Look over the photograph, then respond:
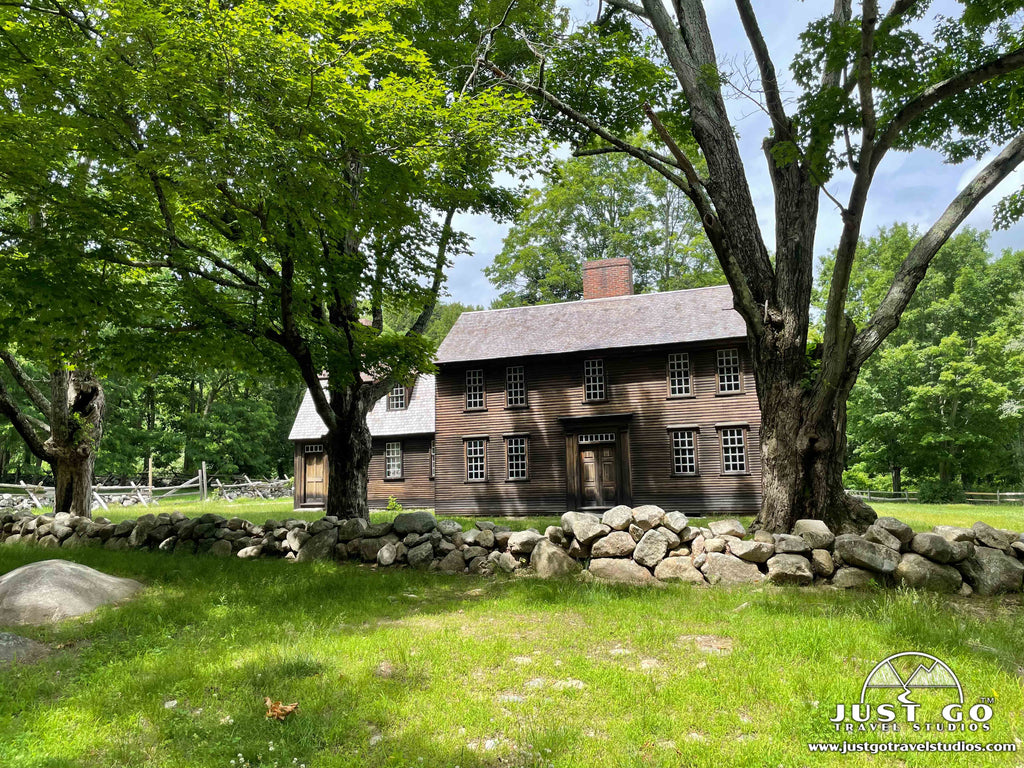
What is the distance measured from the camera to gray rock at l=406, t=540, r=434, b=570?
892cm

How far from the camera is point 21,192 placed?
767cm

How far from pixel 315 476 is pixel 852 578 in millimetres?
24455

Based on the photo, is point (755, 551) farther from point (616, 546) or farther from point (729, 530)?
point (616, 546)

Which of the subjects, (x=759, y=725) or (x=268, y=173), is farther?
(x=268, y=173)

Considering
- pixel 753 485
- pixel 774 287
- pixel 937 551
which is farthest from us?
pixel 753 485

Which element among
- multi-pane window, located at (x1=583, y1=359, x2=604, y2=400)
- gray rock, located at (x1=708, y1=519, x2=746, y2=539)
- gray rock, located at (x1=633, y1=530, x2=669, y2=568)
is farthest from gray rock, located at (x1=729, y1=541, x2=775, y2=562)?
multi-pane window, located at (x1=583, y1=359, x2=604, y2=400)

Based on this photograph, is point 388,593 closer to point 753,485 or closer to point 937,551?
point 937,551

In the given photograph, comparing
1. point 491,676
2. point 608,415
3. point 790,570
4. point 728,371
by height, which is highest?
point 728,371

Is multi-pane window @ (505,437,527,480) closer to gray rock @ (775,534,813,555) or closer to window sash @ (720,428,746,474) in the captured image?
window sash @ (720,428,746,474)

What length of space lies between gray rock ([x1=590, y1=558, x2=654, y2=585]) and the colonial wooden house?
13.3 m

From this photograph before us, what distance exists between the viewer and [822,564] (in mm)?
7461

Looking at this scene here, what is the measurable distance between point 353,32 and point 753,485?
18.2m

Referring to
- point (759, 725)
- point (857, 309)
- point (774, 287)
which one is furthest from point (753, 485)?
point (857, 309)

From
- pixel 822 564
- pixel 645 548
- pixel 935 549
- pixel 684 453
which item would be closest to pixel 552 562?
pixel 645 548
